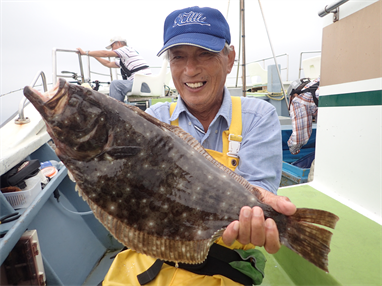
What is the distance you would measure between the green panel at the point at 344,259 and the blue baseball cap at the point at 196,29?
6.84ft

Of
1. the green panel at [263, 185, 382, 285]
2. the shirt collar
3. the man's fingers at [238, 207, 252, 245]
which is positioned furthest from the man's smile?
the green panel at [263, 185, 382, 285]

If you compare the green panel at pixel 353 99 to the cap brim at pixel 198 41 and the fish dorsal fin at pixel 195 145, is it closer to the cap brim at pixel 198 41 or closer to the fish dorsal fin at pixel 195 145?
the cap brim at pixel 198 41

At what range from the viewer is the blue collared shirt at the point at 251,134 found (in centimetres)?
193

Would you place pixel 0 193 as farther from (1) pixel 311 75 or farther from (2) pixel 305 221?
(1) pixel 311 75

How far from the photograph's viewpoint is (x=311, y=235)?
1.26 meters

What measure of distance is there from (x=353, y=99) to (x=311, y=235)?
202cm

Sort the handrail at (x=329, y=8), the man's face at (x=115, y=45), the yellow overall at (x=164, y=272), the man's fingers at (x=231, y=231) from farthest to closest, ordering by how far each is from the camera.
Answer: the man's face at (x=115, y=45)
the handrail at (x=329, y=8)
the yellow overall at (x=164, y=272)
the man's fingers at (x=231, y=231)

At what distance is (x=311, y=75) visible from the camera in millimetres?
10539

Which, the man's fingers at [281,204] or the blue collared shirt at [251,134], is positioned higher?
the blue collared shirt at [251,134]

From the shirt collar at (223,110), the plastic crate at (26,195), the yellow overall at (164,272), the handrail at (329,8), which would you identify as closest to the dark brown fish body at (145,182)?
the yellow overall at (164,272)

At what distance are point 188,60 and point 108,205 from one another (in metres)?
1.47

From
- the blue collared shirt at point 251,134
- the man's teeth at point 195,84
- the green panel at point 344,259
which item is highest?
the man's teeth at point 195,84

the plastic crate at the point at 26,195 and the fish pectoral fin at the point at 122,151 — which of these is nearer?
the fish pectoral fin at the point at 122,151

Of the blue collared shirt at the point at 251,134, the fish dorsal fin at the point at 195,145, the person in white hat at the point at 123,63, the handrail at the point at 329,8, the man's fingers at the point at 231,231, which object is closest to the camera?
the man's fingers at the point at 231,231
